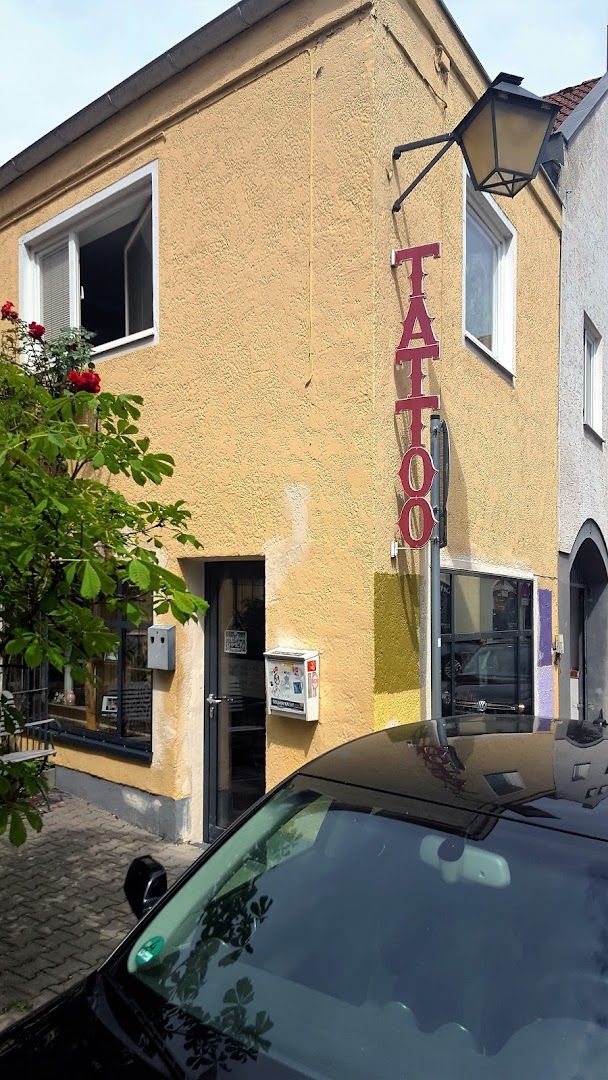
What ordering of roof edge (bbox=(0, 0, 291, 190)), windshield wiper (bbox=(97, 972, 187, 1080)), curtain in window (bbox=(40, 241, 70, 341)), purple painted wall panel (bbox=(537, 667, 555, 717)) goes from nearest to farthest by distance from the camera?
Result: windshield wiper (bbox=(97, 972, 187, 1080))
roof edge (bbox=(0, 0, 291, 190))
curtain in window (bbox=(40, 241, 70, 341))
purple painted wall panel (bbox=(537, 667, 555, 717))

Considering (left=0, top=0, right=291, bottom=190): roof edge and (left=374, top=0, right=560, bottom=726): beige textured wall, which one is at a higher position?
(left=0, top=0, right=291, bottom=190): roof edge

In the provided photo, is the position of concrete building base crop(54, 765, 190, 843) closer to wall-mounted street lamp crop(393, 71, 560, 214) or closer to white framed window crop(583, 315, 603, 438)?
wall-mounted street lamp crop(393, 71, 560, 214)

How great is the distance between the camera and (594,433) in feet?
33.0

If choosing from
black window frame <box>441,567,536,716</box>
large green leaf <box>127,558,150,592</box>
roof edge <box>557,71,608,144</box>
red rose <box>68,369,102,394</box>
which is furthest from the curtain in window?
roof edge <box>557,71,608,144</box>

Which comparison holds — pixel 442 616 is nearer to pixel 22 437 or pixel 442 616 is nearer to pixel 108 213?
pixel 22 437

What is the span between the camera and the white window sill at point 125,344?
6482 mm

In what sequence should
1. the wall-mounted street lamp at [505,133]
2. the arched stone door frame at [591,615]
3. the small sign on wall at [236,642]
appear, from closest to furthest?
the wall-mounted street lamp at [505,133] → the small sign on wall at [236,642] → the arched stone door frame at [591,615]

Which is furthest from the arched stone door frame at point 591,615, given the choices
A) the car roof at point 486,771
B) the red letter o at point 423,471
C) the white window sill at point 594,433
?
the car roof at point 486,771

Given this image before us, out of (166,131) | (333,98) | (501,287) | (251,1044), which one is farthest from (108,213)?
(251,1044)

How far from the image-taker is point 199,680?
600 centimetres

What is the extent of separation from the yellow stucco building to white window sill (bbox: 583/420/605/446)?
2271 mm

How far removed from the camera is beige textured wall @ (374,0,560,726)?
16.4ft

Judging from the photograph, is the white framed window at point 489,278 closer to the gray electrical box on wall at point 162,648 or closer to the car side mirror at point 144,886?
the gray electrical box on wall at point 162,648

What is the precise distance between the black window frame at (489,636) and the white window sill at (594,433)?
2995 mm
